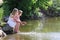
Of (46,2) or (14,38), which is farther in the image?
(46,2)

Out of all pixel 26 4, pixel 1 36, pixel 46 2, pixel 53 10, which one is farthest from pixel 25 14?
pixel 1 36

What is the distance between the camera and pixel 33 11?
2333 cm

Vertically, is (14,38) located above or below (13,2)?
below

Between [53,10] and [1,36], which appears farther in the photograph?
[53,10]

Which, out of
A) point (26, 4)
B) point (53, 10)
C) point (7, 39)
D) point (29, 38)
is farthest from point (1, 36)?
point (53, 10)

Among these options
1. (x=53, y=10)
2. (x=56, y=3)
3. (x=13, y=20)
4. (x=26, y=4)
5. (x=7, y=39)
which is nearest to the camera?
(x=7, y=39)

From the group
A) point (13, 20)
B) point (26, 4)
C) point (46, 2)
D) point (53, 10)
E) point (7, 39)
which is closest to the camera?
point (7, 39)

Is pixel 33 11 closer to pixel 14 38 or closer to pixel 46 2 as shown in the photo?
pixel 46 2

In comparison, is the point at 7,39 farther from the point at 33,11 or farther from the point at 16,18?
the point at 33,11

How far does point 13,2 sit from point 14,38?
35.6ft

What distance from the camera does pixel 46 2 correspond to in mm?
23906

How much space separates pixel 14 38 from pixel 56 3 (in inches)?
774

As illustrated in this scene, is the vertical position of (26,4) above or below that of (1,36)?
above

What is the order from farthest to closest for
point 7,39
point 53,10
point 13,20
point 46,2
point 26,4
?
point 53,10, point 46,2, point 26,4, point 13,20, point 7,39
